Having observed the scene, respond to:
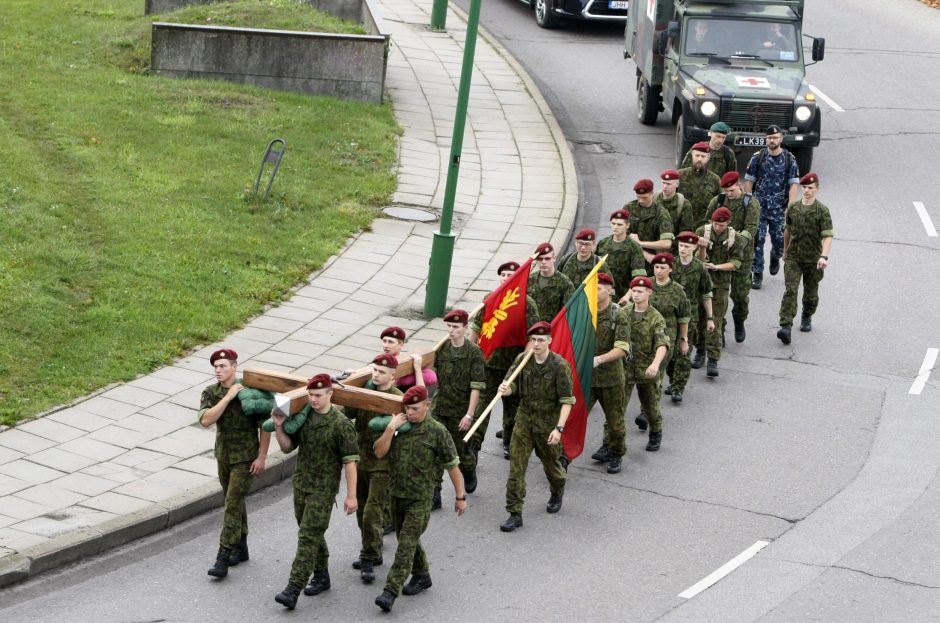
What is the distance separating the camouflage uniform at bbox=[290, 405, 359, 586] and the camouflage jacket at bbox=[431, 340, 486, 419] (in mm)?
1789

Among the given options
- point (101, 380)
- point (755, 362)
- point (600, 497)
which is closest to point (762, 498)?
point (600, 497)

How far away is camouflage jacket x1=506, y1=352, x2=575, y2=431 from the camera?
11367 mm

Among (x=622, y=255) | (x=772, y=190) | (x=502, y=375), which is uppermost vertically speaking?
(x=772, y=190)

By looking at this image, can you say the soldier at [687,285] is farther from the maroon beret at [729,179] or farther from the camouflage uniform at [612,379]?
the maroon beret at [729,179]

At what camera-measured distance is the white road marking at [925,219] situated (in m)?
19.3

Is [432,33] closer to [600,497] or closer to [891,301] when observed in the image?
[891,301]

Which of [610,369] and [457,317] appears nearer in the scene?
[457,317]

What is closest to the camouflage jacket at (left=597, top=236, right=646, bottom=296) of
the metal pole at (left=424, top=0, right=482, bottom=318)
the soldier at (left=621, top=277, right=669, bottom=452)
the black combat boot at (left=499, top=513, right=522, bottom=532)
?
the soldier at (left=621, top=277, right=669, bottom=452)

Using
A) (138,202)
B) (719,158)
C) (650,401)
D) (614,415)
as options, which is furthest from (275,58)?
(614,415)

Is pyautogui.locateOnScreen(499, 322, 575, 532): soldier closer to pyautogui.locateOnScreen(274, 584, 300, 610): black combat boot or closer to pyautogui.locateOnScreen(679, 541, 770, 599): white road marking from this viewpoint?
pyautogui.locateOnScreen(679, 541, 770, 599): white road marking

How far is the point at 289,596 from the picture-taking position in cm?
969

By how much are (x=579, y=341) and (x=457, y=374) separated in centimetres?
129

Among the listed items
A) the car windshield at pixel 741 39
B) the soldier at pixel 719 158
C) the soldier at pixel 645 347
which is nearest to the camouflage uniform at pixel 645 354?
the soldier at pixel 645 347

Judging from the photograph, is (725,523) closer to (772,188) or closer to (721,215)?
(721,215)
